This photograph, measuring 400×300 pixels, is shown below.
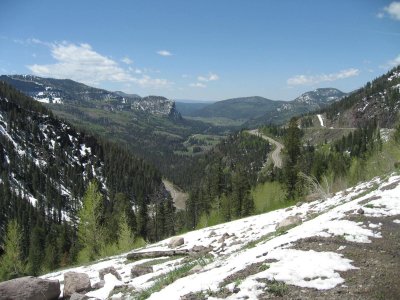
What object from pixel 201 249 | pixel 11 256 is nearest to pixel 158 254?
pixel 201 249

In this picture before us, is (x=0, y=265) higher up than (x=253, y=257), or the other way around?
(x=253, y=257)

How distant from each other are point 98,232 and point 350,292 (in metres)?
52.2

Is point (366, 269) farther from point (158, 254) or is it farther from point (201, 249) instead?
point (158, 254)

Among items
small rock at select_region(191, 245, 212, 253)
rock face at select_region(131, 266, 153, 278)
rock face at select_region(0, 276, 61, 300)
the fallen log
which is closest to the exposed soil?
rock face at select_region(131, 266, 153, 278)

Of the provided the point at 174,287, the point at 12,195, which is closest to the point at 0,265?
the point at 174,287

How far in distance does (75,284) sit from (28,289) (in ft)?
7.58

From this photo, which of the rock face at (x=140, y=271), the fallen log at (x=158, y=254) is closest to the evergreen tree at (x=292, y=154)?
the fallen log at (x=158, y=254)

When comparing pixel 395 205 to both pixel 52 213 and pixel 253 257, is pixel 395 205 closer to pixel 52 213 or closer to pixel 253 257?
pixel 253 257

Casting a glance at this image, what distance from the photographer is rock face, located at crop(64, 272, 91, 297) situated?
53.8 feet

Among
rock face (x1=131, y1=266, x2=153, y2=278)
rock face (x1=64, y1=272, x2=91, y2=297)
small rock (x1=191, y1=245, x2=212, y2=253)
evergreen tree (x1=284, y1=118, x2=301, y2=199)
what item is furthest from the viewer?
evergreen tree (x1=284, y1=118, x2=301, y2=199)

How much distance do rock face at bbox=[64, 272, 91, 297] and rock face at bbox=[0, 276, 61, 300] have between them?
72 centimetres

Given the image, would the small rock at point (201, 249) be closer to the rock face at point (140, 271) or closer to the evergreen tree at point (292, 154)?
the rock face at point (140, 271)

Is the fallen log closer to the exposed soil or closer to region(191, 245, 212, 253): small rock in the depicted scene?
region(191, 245, 212, 253): small rock

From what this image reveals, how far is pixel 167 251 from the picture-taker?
2786 centimetres
